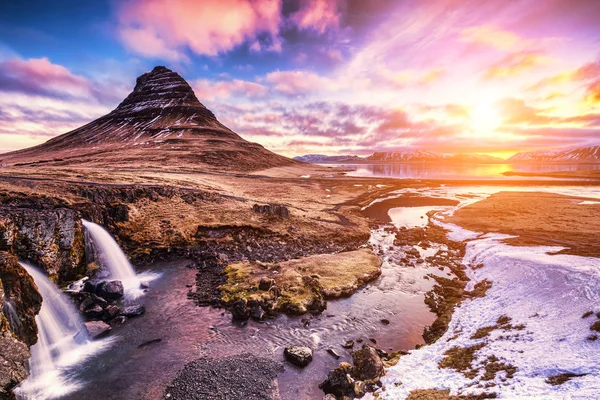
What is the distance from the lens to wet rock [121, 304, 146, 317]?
22422mm

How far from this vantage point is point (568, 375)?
12352mm

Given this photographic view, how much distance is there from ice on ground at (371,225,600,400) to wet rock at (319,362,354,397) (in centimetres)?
176

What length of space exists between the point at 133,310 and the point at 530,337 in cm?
2845

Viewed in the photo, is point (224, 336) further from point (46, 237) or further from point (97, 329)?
point (46, 237)

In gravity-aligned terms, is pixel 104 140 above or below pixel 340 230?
above

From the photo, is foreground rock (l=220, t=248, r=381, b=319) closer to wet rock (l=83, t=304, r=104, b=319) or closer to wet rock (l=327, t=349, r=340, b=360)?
wet rock (l=327, t=349, r=340, b=360)

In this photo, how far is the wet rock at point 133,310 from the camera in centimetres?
2242

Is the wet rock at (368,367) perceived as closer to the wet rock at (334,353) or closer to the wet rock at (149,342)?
the wet rock at (334,353)

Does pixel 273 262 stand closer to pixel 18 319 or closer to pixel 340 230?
pixel 340 230

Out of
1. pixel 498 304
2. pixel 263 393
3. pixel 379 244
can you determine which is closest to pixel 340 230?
pixel 379 244

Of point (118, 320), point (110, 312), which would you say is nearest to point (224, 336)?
point (118, 320)

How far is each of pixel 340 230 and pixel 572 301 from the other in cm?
3055

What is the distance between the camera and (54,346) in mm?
18359

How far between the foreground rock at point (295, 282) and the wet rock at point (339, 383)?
25.8ft
